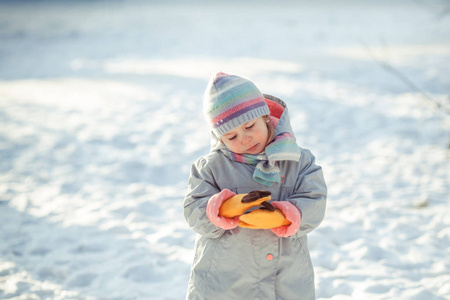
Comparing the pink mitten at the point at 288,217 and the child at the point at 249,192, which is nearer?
the pink mitten at the point at 288,217

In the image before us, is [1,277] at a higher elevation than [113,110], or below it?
below

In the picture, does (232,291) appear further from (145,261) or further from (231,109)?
(145,261)

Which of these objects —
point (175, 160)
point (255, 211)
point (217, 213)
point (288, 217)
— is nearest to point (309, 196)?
point (288, 217)

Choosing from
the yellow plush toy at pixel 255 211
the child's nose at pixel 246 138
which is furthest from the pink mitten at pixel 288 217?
the child's nose at pixel 246 138

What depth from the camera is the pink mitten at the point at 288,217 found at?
1651mm

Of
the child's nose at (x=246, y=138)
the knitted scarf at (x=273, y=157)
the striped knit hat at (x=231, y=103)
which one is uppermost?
the striped knit hat at (x=231, y=103)

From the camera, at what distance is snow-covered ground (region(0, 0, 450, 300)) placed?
118 inches

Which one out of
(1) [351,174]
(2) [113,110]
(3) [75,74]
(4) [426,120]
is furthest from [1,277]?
(3) [75,74]

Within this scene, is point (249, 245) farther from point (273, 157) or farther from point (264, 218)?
point (273, 157)

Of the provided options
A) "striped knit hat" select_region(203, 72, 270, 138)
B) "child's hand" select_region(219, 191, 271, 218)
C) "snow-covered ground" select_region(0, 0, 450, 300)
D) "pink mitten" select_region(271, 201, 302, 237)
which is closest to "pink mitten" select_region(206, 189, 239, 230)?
"child's hand" select_region(219, 191, 271, 218)

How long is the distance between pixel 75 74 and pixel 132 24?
9.39 metres

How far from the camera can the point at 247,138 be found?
1795mm

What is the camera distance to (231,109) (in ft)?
5.83

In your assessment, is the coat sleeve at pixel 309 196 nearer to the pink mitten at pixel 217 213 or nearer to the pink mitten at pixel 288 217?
the pink mitten at pixel 288 217
